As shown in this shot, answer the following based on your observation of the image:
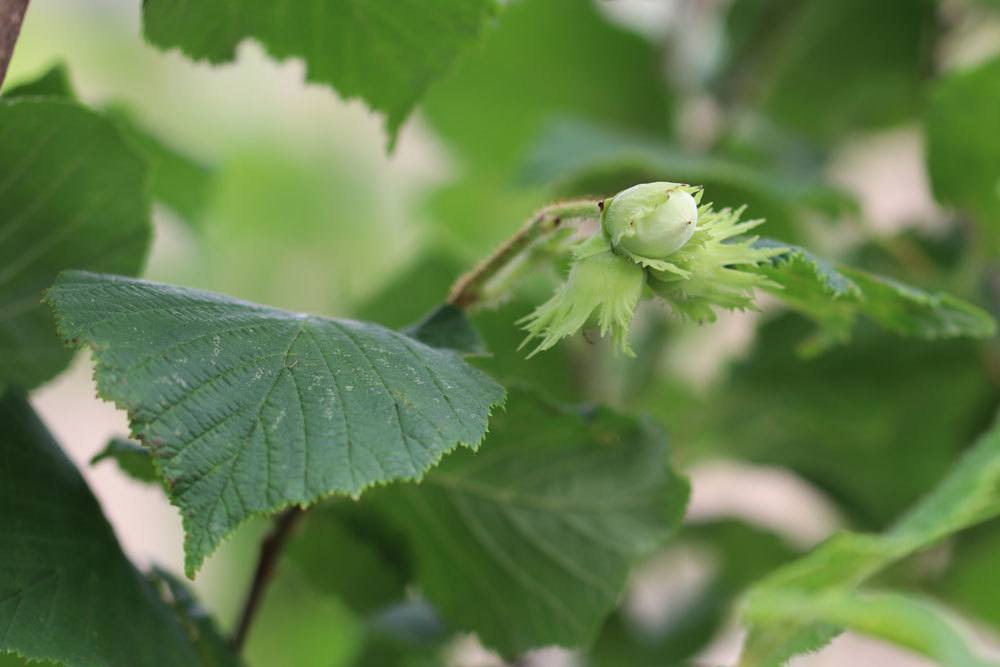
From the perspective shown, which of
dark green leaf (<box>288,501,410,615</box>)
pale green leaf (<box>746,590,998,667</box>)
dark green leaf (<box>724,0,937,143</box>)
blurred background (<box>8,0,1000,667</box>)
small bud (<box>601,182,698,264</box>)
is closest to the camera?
pale green leaf (<box>746,590,998,667</box>)

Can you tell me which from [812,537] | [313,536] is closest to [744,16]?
[812,537]

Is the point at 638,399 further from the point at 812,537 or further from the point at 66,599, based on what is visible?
the point at 66,599

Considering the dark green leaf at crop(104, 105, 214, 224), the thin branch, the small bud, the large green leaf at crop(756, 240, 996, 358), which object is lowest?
the dark green leaf at crop(104, 105, 214, 224)

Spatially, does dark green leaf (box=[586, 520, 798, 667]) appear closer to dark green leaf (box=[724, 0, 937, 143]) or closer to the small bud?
dark green leaf (box=[724, 0, 937, 143])

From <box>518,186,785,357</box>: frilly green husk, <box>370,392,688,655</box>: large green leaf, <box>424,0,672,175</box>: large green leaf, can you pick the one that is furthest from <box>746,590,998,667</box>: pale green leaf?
<box>424,0,672,175</box>: large green leaf

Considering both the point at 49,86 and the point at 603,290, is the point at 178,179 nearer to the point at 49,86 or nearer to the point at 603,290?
the point at 49,86

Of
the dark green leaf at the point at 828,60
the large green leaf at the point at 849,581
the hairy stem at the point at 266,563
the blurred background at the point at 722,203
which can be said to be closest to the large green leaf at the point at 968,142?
the blurred background at the point at 722,203

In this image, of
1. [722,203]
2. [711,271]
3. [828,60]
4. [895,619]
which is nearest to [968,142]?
[722,203]
